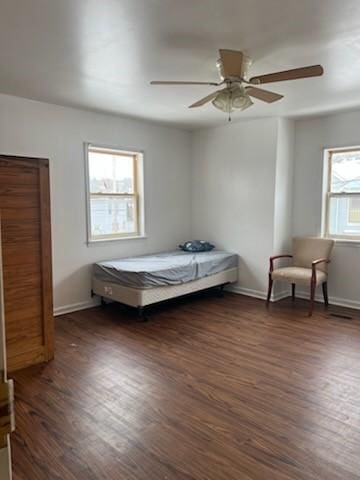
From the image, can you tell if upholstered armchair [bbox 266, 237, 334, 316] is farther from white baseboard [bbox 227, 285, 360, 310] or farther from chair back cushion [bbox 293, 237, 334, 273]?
white baseboard [bbox 227, 285, 360, 310]

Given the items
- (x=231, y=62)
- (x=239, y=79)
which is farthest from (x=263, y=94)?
(x=231, y=62)

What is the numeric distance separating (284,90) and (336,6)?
1.59 m

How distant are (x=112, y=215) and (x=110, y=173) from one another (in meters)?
0.59

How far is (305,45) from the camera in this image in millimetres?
2619

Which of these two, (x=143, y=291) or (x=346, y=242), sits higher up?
(x=346, y=242)

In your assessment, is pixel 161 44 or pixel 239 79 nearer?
pixel 161 44

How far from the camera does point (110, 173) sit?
4.95 meters

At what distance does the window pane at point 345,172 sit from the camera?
15.3 feet

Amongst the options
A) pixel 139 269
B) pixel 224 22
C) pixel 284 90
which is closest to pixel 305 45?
pixel 224 22

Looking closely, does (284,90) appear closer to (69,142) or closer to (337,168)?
(337,168)

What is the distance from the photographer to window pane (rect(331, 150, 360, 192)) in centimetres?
468

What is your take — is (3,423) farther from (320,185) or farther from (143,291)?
(320,185)

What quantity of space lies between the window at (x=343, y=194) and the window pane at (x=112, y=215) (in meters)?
2.81

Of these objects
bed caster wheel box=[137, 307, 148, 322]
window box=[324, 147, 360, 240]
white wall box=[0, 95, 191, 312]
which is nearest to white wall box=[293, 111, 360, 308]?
window box=[324, 147, 360, 240]
